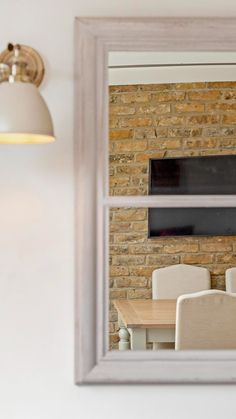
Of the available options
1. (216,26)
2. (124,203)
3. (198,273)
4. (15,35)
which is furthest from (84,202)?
(216,26)

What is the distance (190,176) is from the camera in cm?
208

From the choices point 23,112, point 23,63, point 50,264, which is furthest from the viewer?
point 50,264

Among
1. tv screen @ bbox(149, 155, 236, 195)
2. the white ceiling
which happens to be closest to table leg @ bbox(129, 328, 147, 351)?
tv screen @ bbox(149, 155, 236, 195)

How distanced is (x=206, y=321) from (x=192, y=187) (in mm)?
424

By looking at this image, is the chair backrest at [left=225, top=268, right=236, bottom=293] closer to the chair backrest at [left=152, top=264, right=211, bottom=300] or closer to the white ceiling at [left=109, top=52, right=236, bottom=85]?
the chair backrest at [left=152, top=264, right=211, bottom=300]

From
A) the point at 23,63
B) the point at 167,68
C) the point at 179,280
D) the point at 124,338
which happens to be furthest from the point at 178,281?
the point at 23,63

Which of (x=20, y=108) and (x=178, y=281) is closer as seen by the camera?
(x=20, y=108)

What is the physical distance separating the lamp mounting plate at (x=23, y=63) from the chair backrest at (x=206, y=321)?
0.82m

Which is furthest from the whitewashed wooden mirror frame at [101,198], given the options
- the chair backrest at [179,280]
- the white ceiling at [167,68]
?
the chair backrest at [179,280]

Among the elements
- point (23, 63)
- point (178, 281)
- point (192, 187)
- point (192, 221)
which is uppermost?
point (23, 63)

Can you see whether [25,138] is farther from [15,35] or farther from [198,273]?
[198,273]

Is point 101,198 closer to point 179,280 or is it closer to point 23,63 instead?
point 179,280

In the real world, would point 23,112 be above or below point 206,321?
above

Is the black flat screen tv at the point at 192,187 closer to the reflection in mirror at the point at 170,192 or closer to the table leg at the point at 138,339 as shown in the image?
the reflection in mirror at the point at 170,192
